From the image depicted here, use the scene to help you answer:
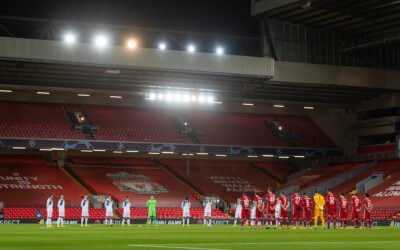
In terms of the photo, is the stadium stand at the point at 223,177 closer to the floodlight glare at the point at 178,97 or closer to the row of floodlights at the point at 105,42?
the floodlight glare at the point at 178,97

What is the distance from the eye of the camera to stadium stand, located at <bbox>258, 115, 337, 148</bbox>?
204ft

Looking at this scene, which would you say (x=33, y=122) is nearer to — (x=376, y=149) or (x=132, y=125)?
(x=132, y=125)

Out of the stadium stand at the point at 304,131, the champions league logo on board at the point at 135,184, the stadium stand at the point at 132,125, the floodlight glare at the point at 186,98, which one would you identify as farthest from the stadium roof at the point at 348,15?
the champions league logo on board at the point at 135,184

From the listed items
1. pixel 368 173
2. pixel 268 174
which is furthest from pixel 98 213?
pixel 368 173

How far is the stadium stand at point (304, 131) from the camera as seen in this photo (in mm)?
62094

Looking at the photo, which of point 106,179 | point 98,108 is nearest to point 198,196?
point 106,179

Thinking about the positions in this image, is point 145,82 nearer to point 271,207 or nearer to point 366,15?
point 366,15

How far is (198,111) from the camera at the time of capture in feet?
205

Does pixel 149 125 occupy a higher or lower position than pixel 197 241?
higher

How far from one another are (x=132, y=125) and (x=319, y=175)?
56.3 feet

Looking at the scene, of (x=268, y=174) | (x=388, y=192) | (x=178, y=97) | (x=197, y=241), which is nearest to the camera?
(x=197, y=241)

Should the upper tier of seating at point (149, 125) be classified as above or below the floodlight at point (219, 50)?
below

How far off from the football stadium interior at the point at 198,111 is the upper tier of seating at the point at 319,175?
0.20 m

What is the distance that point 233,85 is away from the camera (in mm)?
54031
